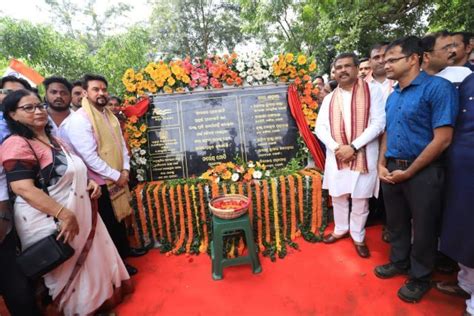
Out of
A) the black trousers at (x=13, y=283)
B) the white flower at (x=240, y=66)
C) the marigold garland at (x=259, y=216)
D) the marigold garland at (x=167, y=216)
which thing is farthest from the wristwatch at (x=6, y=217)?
the white flower at (x=240, y=66)

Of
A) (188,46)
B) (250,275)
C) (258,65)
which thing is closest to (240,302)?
(250,275)

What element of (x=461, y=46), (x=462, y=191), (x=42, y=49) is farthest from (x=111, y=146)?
(x=42, y=49)

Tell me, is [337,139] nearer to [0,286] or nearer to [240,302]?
[240,302]

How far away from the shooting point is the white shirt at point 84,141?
256 cm

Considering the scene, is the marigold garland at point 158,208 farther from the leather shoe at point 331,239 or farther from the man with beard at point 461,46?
the man with beard at point 461,46

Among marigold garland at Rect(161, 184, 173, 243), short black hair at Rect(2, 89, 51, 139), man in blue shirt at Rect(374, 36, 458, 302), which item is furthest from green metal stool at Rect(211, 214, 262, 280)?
short black hair at Rect(2, 89, 51, 139)

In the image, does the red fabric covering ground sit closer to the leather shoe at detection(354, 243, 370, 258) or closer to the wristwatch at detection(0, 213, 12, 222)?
the leather shoe at detection(354, 243, 370, 258)

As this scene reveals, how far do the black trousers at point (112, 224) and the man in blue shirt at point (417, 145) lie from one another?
110 inches

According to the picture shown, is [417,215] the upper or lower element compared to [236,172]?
lower

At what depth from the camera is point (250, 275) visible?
2629 millimetres

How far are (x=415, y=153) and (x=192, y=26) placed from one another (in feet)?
55.0

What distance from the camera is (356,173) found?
108 inches

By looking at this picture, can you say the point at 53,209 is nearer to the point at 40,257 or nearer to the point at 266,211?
the point at 40,257

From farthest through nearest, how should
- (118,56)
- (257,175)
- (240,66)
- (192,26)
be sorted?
1. (192,26)
2. (118,56)
3. (240,66)
4. (257,175)
